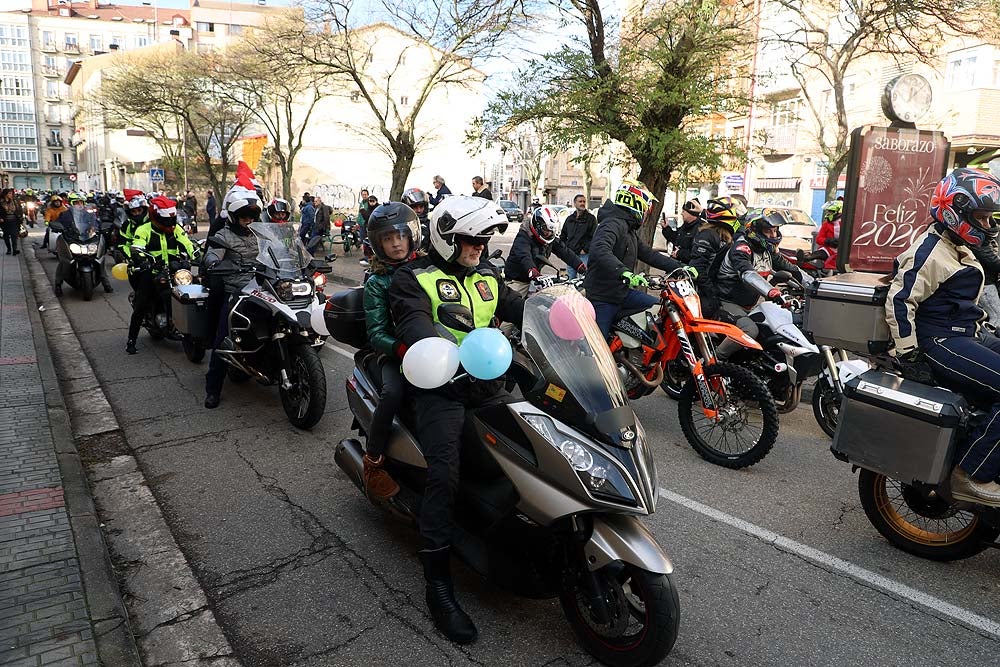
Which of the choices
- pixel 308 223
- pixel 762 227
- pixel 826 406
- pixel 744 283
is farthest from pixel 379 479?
pixel 308 223

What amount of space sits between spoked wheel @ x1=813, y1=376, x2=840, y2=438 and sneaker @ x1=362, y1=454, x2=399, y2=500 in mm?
3800

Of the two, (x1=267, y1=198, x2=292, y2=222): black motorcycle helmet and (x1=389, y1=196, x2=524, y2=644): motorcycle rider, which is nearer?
(x1=389, y1=196, x2=524, y2=644): motorcycle rider

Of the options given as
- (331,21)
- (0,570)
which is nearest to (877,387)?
(0,570)

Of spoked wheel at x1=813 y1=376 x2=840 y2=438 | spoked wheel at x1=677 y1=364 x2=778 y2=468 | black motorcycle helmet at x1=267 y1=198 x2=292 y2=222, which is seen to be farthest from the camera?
black motorcycle helmet at x1=267 y1=198 x2=292 y2=222

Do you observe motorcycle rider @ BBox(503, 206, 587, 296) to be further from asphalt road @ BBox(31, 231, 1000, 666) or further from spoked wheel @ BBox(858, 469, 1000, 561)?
spoked wheel @ BBox(858, 469, 1000, 561)

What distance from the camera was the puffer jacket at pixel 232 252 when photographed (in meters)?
6.57

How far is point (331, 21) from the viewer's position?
68.9 ft

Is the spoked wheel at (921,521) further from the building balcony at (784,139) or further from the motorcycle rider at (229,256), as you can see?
the building balcony at (784,139)

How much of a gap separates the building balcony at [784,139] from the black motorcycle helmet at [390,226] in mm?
37470

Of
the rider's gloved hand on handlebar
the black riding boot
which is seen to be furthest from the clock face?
the black riding boot

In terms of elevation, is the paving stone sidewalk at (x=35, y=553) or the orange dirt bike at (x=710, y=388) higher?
the orange dirt bike at (x=710, y=388)

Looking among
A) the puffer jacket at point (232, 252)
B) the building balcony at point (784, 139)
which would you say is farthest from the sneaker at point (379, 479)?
the building balcony at point (784, 139)

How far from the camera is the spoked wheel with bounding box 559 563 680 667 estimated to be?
270 centimetres

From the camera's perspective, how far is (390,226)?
13.5ft
